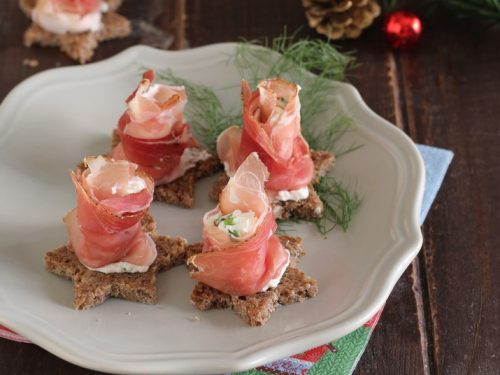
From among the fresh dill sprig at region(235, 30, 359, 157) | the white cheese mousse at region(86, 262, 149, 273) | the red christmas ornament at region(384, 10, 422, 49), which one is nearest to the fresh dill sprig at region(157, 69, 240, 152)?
the fresh dill sprig at region(235, 30, 359, 157)

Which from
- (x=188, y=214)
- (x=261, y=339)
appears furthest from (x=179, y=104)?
(x=261, y=339)

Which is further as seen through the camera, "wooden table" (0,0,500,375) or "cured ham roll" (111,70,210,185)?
"cured ham roll" (111,70,210,185)

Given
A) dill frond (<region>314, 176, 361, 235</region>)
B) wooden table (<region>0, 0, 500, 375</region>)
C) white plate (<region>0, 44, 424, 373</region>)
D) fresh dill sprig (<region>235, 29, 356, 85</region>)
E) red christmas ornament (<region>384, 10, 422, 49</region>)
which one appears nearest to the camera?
white plate (<region>0, 44, 424, 373</region>)

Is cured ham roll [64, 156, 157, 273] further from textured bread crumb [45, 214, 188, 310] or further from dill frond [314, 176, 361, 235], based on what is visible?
dill frond [314, 176, 361, 235]

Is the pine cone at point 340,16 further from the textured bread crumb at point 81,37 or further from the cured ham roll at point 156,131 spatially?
the cured ham roll at point 156,131

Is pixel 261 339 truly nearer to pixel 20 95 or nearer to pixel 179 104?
pixel 179 104
